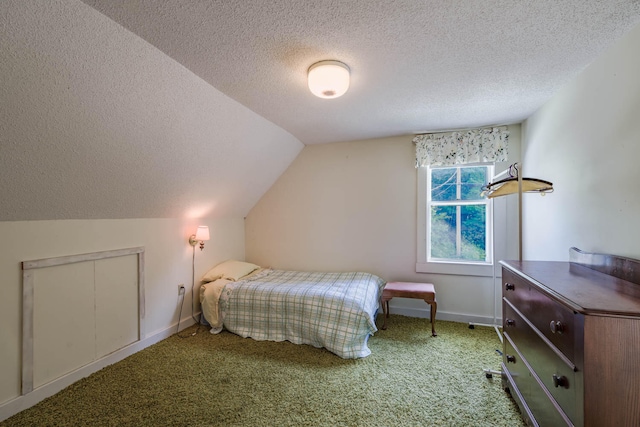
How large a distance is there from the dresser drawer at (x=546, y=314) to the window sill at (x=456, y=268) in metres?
1.50

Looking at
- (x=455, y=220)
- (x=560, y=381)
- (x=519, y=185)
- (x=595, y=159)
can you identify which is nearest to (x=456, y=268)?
(x=455, y=220)

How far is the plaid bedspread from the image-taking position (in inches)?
103

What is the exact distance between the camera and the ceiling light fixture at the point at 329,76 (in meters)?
1.83

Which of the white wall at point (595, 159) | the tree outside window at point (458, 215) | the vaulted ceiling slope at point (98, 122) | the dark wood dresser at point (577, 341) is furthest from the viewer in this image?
the tree outside window at point (458, 215)

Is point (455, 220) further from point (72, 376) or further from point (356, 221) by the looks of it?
point (72, 376)

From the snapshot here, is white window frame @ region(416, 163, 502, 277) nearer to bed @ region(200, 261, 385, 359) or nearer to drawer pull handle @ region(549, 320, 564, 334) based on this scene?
bed @ region(200, 261, 385, 359)

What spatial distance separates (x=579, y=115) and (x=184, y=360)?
12.1 feet

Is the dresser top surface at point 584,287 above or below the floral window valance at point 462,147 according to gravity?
below

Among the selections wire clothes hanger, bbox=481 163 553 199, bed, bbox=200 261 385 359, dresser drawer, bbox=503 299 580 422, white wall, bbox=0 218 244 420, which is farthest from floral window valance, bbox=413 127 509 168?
white wall, bbox=0 218 244 420

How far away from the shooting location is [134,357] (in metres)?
2.56

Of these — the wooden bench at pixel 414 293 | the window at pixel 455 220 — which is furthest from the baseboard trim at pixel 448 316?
the window at pixel 455 220

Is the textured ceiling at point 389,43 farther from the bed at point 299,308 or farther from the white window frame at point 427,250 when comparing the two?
the bed at point 299,308

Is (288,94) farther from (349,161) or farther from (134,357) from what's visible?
(134,357)

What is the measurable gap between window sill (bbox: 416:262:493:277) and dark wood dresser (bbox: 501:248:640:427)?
146 centimetres
